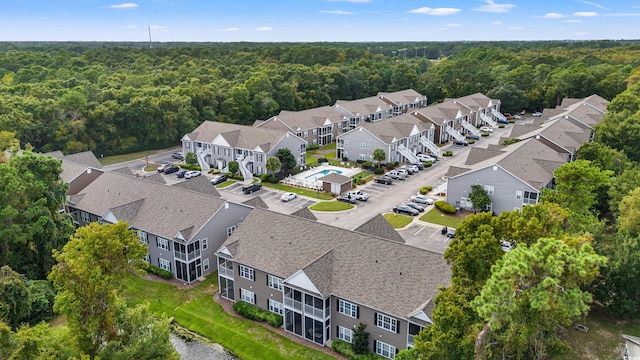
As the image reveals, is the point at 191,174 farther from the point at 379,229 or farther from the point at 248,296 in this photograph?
the point at 379,229

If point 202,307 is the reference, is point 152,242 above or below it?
above

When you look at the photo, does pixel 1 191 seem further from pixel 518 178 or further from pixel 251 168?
pixel 518 178

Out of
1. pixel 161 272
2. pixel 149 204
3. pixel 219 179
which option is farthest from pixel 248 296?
pixel 219 179

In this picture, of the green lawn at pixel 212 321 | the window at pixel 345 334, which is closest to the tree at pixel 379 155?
the green lawn at pixel 212 321

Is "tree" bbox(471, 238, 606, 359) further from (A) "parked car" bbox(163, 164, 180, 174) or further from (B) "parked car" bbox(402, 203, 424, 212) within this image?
(A) "parked car" bbox(163, 164, 180, 174)

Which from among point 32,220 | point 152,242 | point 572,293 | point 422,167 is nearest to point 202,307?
point 152,242

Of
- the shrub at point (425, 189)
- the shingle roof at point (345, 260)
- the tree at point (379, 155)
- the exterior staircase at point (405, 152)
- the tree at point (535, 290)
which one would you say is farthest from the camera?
the exterior staircase at point (405, 152)

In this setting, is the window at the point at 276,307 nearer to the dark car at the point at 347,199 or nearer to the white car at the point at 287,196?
the white car at the point at 287,196
